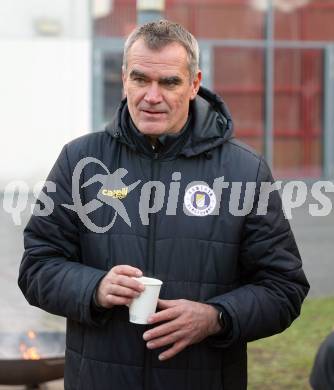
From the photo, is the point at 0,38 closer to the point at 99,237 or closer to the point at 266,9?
the point at 266,9

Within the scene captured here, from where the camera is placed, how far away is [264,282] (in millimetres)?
2842

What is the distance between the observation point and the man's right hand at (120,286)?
102 inches

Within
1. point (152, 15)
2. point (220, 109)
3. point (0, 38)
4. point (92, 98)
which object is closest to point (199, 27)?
point (92, 98)

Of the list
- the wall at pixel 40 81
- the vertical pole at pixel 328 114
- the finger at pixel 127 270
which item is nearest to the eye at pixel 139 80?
the finger at pixel 127 270

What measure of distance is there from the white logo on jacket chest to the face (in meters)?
0.22

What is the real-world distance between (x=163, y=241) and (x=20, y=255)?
7.71 m

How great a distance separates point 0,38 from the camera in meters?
15.0

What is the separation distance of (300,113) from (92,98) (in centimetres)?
419

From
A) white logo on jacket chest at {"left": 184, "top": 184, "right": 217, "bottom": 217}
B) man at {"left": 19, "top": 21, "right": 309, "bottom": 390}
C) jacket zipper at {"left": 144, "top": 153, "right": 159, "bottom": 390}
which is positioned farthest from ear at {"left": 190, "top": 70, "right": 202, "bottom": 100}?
jacket zipper at {"left": 144, "top": 153, "right": 159, "bottom": 390}

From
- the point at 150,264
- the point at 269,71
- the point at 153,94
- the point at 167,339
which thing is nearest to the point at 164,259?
the point at 150,264

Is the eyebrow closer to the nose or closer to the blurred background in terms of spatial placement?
the nose

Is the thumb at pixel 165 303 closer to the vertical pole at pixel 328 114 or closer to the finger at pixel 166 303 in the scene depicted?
the finger at pixel 166 303

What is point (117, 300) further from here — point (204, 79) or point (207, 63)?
point (207, 63)

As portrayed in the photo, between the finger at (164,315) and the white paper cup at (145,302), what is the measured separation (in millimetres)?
14
